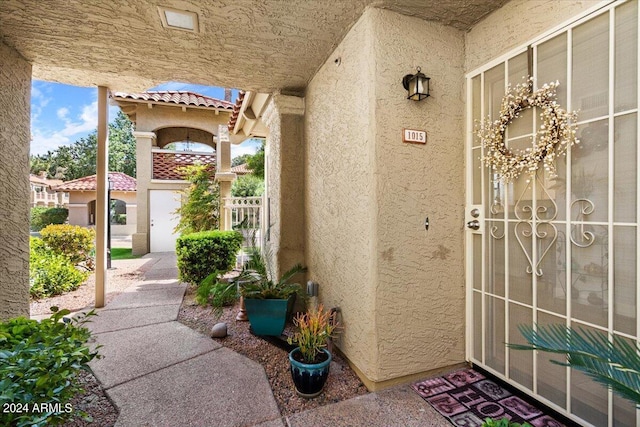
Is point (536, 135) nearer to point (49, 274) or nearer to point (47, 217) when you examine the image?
point (49, 274)

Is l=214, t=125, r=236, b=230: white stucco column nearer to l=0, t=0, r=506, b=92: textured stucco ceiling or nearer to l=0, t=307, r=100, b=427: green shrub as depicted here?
l=0, t=0, r=506, b=92: textured stucco ceiling

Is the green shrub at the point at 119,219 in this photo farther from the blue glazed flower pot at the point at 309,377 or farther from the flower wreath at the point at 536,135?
the flower wreath at the point at 536,135

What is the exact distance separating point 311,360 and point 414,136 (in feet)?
8.34

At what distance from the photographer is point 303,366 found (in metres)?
2.79

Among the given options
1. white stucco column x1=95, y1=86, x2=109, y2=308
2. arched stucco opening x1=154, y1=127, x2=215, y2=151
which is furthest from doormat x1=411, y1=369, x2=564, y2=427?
arched stucco opening x1=154, y1=127, x2=215, y2=151

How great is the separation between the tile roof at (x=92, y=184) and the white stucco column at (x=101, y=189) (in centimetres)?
1508

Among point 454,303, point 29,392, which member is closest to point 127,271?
point 29,392

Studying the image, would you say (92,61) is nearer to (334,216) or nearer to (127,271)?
(334,216)

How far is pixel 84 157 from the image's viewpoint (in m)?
32.3

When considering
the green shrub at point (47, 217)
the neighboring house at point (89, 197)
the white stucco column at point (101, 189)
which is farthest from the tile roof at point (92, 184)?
the white stucco column at point (101, 189)

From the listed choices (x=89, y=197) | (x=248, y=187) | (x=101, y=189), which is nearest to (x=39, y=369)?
(x=101, y=189)

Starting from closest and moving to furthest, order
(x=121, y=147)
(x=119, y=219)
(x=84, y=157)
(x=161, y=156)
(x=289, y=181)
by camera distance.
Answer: (x=289, y=181)
(x=161, y=156)
(x=119, y=219)
(x=121, y=147)
(x=84, y=157)

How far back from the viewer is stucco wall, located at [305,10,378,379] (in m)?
2.94

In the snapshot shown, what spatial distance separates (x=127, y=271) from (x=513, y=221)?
9848 mm
